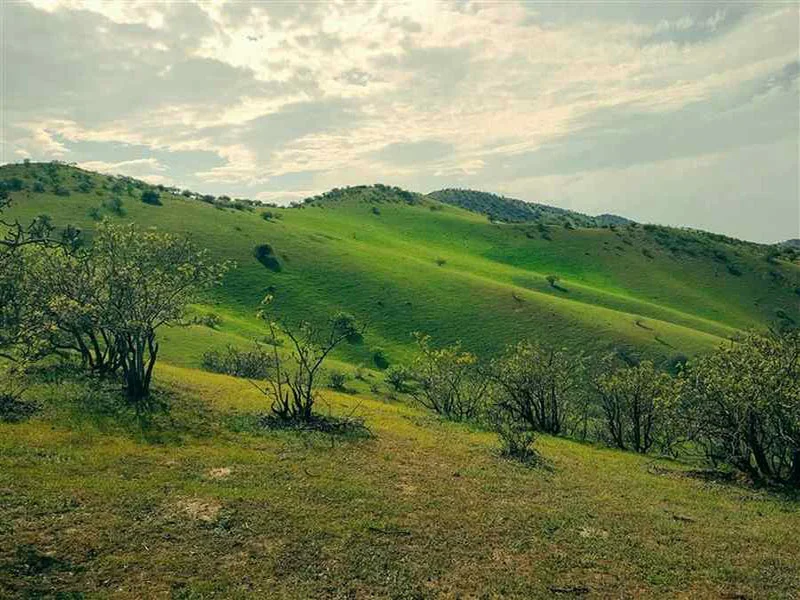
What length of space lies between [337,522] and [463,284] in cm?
10366

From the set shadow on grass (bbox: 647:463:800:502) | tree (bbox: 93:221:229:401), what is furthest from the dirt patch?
tree (bbox: 93:221:229:401)

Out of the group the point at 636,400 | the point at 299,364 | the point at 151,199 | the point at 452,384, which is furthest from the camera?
the point at 151,199

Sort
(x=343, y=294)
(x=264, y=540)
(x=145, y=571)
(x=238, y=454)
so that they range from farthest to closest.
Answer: (x=343, y=294) < (x=238, y=454) < (x=264, y=540) < (x=145, y=571)

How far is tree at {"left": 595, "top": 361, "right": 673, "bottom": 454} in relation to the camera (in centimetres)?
5431

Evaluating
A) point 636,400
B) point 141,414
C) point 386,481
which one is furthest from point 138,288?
point 636,400

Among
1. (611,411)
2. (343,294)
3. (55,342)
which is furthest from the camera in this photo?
(343,294)

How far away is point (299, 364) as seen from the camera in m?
43.0

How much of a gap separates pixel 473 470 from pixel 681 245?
187735 millimetres

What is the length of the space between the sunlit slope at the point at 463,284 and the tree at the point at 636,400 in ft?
138

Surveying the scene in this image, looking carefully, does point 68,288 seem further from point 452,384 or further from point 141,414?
point 452,384

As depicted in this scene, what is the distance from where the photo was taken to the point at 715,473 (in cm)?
3866

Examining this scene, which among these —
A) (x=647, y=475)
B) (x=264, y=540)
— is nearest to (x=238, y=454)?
(x=264, y=540)

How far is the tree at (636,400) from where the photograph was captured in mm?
54312

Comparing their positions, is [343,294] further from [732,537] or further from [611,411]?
[732,537]
